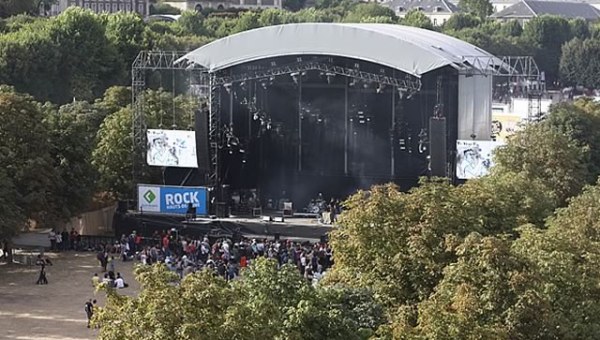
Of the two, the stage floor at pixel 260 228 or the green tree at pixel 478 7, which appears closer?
the stage floor at pixel 260 228

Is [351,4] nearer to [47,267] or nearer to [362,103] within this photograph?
[362,103]

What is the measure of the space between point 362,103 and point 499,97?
89.4ft

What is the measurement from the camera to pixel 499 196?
24109 millimetres

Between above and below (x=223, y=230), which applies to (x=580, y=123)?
above

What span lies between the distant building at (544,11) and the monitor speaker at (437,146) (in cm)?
8432

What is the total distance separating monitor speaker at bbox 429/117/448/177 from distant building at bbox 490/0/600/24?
84318 millimetres

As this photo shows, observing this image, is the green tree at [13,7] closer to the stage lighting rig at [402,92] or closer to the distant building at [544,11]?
the distant building at [544,11]

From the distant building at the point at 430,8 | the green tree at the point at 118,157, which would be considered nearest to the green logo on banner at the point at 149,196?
the green tree at the point at 118,157

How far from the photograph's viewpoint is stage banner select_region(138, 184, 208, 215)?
126ft

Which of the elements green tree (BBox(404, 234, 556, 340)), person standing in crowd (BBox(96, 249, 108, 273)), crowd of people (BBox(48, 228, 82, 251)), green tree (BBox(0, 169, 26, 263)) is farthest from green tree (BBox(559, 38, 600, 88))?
green tree (BBox(404, 234, 556, 340))

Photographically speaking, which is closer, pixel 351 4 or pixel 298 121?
pixel 298 121

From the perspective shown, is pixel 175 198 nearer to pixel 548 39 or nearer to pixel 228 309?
pixel 228 309

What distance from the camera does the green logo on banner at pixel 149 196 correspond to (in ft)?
127

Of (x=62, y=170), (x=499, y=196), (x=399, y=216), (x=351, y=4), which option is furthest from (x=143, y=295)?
(x=351, y=4)
